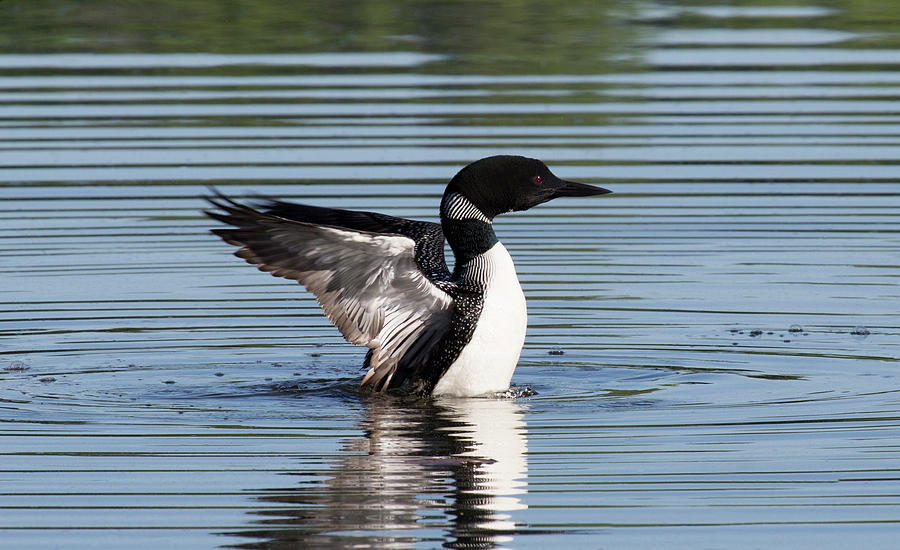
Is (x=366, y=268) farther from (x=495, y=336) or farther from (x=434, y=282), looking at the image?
(x=495, y=336)

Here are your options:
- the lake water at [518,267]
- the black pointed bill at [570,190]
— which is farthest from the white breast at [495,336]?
the black pointed bill at [570,190]

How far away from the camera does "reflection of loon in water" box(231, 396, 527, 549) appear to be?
265 inches

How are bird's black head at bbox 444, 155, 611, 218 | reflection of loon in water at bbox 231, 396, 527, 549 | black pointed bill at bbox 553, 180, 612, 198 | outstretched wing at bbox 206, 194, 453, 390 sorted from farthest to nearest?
black pointed bill at bbox 553, 180, 612, 198 < bird's black head at bbox 444, 155, 611, 218 < outstretched wing at bbox 206, 194, 453, 390 < reflection of loon in water at bbox 231, 396, 527, 549

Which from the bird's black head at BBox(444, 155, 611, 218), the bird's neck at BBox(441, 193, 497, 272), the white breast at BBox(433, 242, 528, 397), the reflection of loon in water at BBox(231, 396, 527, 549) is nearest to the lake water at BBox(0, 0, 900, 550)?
the reflection of loon in water at BBox(231, 396, 527, 549)

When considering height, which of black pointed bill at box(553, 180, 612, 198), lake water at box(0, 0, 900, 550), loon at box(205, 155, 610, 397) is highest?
black pointed bill at box(553, 180, 612, 198)

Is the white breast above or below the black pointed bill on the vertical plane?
below

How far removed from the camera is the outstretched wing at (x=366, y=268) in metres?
8.73

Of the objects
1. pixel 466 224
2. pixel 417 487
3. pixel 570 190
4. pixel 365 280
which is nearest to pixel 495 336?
pixel 466 224

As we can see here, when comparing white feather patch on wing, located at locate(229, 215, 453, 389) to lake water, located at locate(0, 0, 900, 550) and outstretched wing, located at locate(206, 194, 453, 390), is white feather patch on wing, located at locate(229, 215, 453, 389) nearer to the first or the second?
outstretched wing, located at locate(206, 194, 453, 390)

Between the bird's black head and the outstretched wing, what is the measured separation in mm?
359

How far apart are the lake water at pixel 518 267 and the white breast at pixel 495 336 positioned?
0.49 ft

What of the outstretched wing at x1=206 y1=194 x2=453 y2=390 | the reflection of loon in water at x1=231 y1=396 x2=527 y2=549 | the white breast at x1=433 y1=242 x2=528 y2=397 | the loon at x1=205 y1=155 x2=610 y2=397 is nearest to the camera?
the reflection of loon in water at x1=231 y1=396 x2=527 y2=549

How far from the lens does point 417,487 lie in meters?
7.42

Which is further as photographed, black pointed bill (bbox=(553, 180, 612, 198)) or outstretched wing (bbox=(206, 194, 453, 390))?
black pointed bill (bbox=(553, 180, 612, 198))
